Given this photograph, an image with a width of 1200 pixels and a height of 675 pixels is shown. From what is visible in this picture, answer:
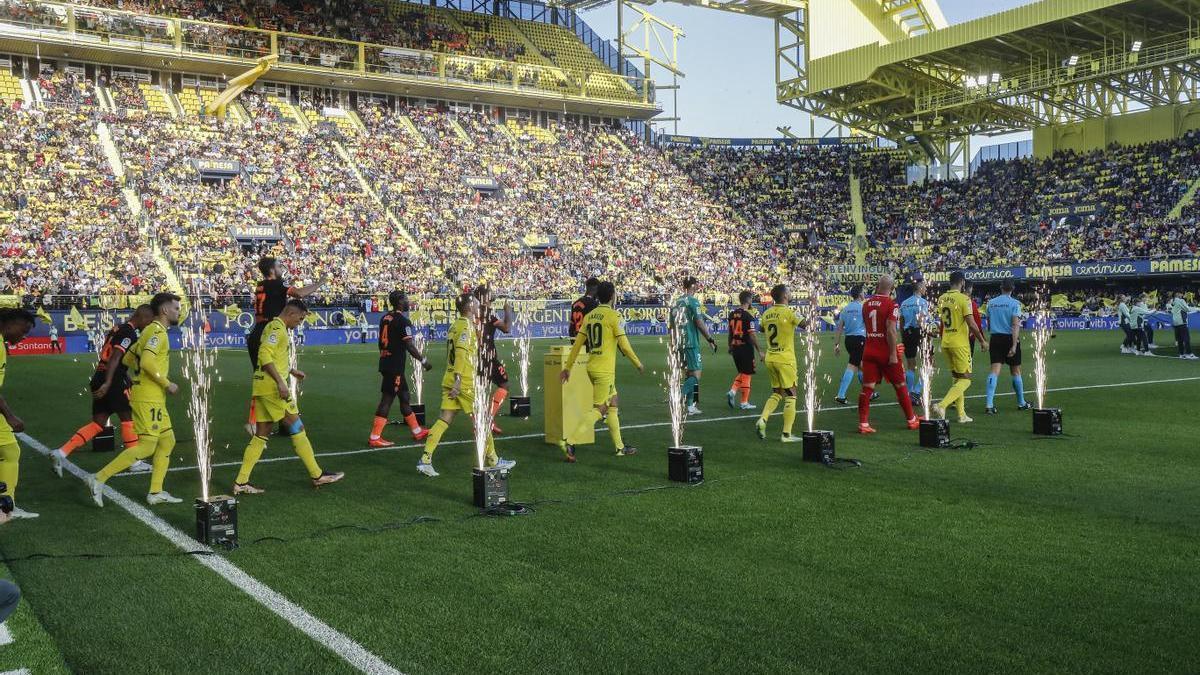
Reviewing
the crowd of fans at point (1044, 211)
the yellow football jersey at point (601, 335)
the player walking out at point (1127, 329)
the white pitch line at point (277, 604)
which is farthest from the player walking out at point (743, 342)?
the crowd of fans at point (1044, 211)

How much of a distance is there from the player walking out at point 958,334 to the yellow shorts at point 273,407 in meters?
7.93

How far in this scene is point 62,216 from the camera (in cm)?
3784

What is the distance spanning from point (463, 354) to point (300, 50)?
47.8 metres

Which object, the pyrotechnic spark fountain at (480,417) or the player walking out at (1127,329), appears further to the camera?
the player walking out at (1127,329)

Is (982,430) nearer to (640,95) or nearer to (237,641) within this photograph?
(237,641)

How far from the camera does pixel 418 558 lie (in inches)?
253

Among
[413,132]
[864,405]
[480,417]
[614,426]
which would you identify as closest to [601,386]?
[614,426]

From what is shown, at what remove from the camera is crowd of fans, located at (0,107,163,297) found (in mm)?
34250

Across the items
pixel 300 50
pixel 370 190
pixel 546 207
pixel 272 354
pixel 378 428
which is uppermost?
pixel 300 50

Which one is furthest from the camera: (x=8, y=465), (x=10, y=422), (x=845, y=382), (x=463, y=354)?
(x=845, y=382)

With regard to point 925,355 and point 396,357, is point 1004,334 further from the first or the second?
point 396,357

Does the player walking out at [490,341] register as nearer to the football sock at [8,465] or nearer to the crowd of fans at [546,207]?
the football sock at [8,465]

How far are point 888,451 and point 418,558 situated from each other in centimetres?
606

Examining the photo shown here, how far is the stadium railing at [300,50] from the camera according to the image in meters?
46.3
